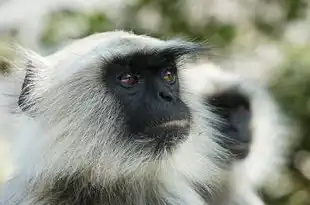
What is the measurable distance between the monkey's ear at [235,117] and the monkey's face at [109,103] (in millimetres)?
778

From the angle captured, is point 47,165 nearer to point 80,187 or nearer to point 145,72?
point 80,187

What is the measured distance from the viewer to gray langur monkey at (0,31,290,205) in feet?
9.65

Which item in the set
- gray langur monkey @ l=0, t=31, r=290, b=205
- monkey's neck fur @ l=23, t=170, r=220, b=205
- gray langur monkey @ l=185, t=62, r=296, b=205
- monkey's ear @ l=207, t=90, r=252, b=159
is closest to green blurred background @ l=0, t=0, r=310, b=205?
gray langur monkey @ l=185, t=62, r=296, b=205

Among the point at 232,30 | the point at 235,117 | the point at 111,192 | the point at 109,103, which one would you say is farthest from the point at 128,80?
the point at 232,30

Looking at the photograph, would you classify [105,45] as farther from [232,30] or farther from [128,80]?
[232,30]

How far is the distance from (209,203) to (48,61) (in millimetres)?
934

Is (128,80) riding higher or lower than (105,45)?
lower

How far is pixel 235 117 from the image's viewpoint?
4.18 m

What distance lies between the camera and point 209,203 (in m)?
3.58

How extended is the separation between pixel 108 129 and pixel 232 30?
83.8 inches

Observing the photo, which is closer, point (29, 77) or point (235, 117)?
point (29, 77)

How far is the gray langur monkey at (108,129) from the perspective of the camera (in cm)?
294

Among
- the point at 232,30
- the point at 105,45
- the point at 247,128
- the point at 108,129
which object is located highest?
the point at 105,45

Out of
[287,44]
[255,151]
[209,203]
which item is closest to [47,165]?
[209,203]
